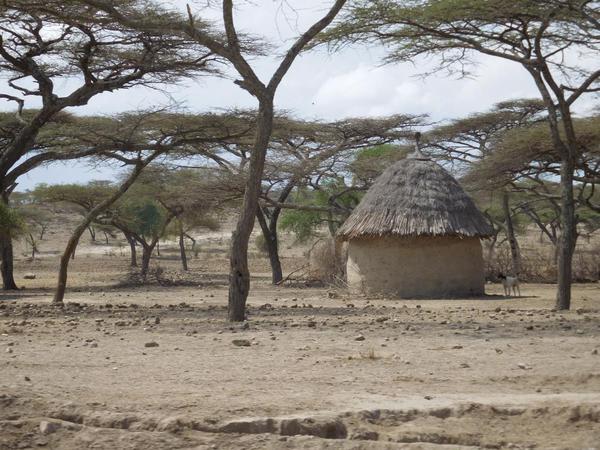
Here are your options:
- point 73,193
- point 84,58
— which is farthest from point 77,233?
point 73,193

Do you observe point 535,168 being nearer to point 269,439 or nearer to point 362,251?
point 362,251

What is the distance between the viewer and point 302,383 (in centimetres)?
690

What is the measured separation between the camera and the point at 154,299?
1894 cm

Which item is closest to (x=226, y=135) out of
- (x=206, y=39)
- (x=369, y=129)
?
(x=206, y=39)

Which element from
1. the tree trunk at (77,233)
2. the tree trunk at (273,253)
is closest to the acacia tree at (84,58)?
the tree trunk at (77,233)

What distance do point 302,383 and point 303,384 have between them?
0.14 feet

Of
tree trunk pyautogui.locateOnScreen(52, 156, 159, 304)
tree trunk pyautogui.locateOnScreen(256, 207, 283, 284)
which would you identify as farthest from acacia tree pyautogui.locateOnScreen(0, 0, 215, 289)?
tree trunk pyautogui.locateOnScreen(256, 207, 283, 284)

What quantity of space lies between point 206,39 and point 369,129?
14659mm

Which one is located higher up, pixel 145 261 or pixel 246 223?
pixel 246 223

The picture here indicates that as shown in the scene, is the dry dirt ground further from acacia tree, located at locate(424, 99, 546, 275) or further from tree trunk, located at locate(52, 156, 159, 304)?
acacia tree, located at locate(424, 99, 546, 275)

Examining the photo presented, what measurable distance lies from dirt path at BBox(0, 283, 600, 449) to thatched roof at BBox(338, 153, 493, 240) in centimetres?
568

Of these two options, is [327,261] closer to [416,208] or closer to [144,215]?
[416,208]

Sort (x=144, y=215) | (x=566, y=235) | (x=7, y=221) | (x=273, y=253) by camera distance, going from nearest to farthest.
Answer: (x=566, y=235) < (x=7, y=221) < (x=273, y=253) < (x=144, y=215)

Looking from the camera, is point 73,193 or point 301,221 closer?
point 73,193
